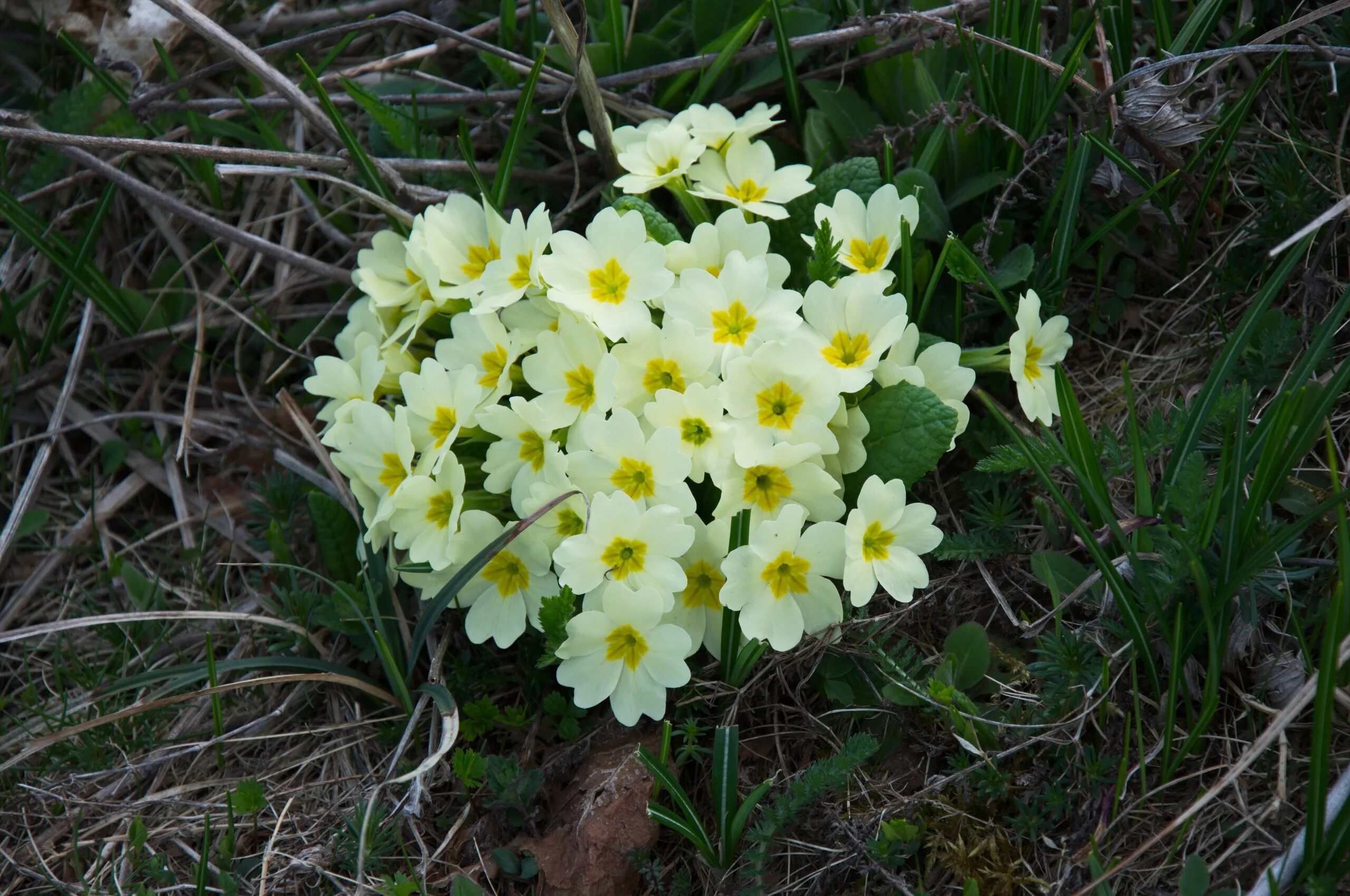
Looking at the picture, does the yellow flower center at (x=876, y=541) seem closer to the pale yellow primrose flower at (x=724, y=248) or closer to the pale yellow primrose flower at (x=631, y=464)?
the pale yellow primrose flower at (x=631, y=464)

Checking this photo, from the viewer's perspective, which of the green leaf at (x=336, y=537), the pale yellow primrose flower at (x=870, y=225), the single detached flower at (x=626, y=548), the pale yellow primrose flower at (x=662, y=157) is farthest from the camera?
the green leaf at (x=336, y=537)

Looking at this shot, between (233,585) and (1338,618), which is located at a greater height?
(1338,618)

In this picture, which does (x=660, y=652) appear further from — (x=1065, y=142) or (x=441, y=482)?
(x=1065, y=142)

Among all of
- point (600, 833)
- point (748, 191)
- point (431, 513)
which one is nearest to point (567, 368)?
point (431, 513)

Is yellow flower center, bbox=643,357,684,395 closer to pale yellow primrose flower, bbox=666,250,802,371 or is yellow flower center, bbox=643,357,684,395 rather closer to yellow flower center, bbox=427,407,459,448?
pale yellow primrose flower, bbox=666,250,802,371

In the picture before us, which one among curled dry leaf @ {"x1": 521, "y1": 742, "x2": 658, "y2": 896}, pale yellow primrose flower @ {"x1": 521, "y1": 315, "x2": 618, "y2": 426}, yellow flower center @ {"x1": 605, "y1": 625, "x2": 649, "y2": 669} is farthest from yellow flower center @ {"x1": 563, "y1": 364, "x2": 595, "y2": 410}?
curled dry leaf @ {"x1": 521, "y1": 742, "x2": 658, "y2": 896}

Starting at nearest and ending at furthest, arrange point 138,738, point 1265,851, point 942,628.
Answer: point 1265,851 → point 942,628 → point 138,738

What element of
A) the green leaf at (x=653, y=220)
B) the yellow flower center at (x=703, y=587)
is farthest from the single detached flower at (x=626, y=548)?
the green leaf at (x=653, y=220)

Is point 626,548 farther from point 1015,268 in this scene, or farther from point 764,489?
point 1015,268

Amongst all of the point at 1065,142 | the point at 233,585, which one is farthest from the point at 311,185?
the point at 1065,142
